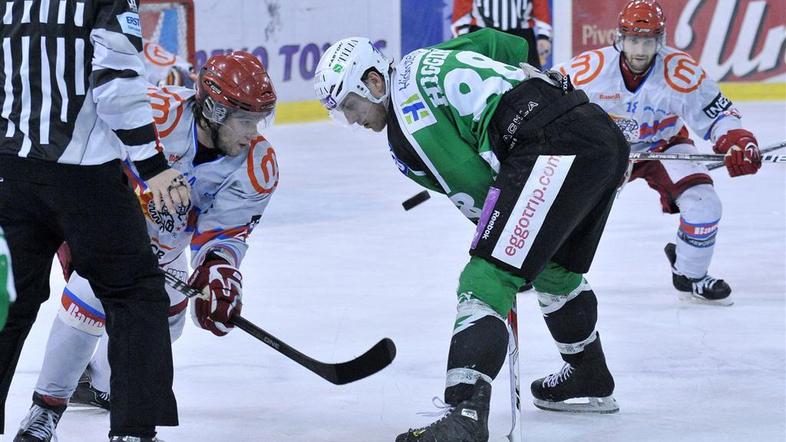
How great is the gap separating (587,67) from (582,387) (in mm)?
1638

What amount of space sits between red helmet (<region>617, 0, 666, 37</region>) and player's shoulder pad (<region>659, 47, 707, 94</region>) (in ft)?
0.33

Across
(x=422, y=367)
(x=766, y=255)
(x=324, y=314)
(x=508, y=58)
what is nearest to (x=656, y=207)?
(x=766, y=255)

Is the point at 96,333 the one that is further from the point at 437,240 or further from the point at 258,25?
the point at 258,25

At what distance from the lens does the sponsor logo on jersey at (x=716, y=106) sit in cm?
413

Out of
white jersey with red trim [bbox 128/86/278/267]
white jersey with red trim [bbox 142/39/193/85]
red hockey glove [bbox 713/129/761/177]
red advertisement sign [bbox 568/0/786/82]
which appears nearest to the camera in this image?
white jersey with red trim [bbox 128/86/278/267]

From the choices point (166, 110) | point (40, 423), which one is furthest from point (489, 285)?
point (40, 423)

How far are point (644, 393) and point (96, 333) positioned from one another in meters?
1.31

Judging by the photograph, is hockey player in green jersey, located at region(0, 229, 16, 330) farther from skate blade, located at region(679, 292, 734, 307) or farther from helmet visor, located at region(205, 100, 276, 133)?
skate blade, located at region(679, 292, 734, 307)

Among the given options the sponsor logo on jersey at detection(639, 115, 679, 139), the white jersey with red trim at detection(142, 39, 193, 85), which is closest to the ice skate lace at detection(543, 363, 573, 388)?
the sponsor logo on jersey at detection(639, 115, 679, 139)

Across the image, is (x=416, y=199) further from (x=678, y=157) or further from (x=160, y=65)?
(x=160, y=65)

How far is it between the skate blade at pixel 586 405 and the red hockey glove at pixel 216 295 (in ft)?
2.58

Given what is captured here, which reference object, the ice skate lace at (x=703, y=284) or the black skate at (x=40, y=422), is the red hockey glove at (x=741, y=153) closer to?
the ice skate lace at (x=703, y=284)

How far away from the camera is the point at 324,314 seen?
390cm

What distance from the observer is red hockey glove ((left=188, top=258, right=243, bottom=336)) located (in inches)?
104
